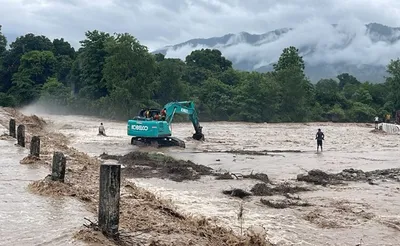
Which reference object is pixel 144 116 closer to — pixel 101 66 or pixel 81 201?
pixel 81 201

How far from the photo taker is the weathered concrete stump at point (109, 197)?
24.9ft

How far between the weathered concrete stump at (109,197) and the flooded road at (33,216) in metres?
0.51

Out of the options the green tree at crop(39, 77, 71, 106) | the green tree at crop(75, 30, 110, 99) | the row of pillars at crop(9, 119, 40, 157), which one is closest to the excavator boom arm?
the row of pillars at crop(9, 119, 40, 157)

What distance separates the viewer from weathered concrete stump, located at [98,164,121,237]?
7590mm

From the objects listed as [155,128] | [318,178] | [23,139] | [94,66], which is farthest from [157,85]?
[318,178]

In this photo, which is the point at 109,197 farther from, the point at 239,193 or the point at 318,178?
the point at 318,178

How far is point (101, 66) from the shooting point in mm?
70750

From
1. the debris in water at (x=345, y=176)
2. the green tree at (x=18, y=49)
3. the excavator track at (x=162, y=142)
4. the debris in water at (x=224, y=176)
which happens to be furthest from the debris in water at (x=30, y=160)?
the green tree at (x=18, y=49)

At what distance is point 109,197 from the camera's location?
7652mm

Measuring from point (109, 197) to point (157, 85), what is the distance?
188 feet

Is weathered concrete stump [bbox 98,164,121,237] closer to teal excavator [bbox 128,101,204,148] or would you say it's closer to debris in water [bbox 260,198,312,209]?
debris in water [bbox 260,198,312,209]

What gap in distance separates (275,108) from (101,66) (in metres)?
25.9

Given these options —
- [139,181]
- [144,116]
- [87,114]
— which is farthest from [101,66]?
[139,181]

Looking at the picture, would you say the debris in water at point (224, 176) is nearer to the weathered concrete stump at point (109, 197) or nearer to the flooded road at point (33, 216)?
the flooded road at point (33, 216)
